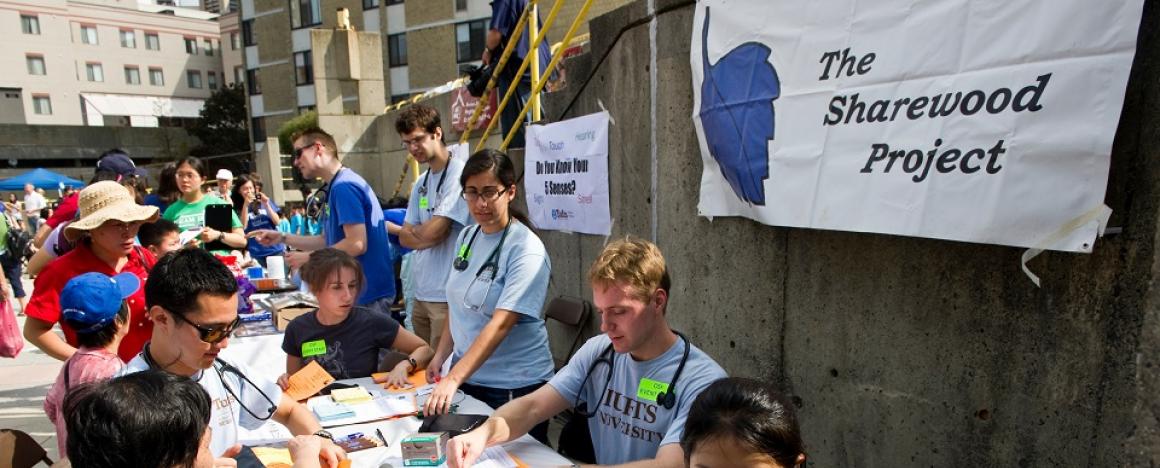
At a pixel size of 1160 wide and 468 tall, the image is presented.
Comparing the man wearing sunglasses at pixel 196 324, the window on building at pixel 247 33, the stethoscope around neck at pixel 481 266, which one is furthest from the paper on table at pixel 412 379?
the window on building at pixel 247 33

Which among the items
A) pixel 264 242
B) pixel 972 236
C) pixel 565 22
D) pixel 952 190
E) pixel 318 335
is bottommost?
pixel 318 335

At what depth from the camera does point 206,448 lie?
159cm

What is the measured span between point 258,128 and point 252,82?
254 centimetres

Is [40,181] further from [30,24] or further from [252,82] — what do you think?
[30,24]

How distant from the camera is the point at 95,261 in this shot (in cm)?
293

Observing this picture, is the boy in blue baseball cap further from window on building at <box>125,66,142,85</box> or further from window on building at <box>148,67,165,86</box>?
window on building at <box>148,67,165,86</box>

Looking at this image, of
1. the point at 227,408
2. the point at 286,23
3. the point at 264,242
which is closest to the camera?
the point at 227,408

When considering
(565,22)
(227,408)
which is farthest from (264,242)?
(565,22)

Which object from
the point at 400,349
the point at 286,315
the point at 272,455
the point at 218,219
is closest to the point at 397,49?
the point at 218,219

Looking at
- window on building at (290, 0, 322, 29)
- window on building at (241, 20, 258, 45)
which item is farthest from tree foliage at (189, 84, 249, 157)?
window on building at (290, 0, 322, 29)

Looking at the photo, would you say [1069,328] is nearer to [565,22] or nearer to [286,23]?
[565,22]

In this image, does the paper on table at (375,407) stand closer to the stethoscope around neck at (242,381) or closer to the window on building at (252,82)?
the stethoscope around neck at (242,381)

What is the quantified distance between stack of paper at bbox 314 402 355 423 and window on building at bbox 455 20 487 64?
2349 centimetres

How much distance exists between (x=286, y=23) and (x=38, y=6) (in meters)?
19.6
